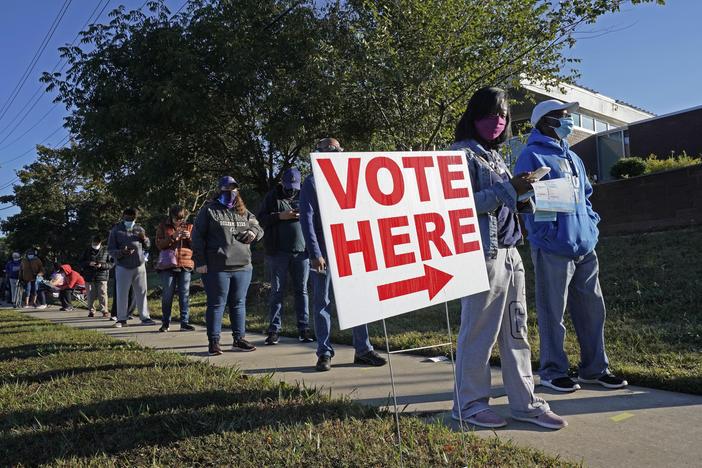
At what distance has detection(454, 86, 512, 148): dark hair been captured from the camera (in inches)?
136

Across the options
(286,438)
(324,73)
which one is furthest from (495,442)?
(324,73)

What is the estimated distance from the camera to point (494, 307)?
331 centimetres

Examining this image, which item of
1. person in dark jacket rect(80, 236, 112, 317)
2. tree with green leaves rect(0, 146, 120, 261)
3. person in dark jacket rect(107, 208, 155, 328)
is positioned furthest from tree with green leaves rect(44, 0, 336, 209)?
tree with green leaves rect(0, 146, 120, 261)

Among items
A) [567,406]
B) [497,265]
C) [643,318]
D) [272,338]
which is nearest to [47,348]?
[272,338]

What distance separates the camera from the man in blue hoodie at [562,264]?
4027mm

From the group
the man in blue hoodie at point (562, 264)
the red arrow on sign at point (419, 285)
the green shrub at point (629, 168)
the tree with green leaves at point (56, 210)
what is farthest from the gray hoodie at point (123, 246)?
the tree with green leaves at point (56, 210)

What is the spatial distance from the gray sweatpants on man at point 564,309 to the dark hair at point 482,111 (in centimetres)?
103

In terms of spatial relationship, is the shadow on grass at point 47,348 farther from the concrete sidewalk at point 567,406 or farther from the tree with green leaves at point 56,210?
the tree with green leaves at point 56,210

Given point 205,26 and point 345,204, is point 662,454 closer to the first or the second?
point 345,204

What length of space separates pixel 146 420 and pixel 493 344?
2.17 metres

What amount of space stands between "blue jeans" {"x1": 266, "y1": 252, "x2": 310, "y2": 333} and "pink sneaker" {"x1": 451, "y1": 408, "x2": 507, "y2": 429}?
11.4 feet

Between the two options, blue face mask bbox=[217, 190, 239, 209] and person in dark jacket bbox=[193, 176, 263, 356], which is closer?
person in dark jacket bbox=[193, 176, 263, 356]

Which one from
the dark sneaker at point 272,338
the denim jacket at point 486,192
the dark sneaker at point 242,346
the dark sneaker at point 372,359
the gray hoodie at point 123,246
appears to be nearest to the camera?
the denim jacket at point 486,192

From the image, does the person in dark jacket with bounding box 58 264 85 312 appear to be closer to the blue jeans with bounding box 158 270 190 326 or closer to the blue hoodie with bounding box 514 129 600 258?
the blue jeans with bounding box 158 270 190 326
